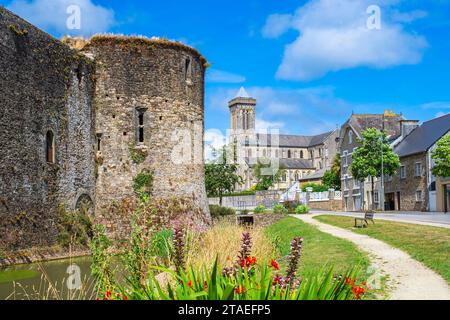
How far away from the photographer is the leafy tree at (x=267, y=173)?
9331cm

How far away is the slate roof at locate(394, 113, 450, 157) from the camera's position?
41.3m

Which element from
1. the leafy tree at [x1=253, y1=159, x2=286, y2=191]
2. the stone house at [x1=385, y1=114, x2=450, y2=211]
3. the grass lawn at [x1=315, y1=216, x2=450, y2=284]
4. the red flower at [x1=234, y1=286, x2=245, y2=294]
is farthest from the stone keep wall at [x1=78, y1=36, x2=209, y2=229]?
the leafy tree at [x1=253, y1=159, x2=286, y2=191]

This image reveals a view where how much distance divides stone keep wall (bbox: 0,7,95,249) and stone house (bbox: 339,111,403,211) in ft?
117

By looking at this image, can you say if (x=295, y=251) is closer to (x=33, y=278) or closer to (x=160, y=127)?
(x=33, y=278)

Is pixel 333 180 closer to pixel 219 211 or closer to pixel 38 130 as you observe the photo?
pixel 219 211

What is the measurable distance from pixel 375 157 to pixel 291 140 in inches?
3040

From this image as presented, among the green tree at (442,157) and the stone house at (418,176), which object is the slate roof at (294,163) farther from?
Answer: the green tree at (442,157)

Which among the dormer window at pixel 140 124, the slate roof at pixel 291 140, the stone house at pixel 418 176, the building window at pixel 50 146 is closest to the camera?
the building window at pixel 50 146

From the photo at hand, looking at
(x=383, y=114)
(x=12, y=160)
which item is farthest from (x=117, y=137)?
(x=383, y=114)

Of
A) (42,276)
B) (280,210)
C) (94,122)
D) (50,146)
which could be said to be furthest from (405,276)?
(280,210)

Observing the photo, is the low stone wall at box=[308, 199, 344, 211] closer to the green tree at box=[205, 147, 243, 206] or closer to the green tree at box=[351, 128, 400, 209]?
the green tree at box=[351, 128, 400, 209]

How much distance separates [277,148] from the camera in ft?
391

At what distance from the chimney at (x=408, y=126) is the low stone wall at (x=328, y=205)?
31.3 feet

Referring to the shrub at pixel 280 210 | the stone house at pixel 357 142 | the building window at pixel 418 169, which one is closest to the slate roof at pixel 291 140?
the stone house at pixel 357 142
